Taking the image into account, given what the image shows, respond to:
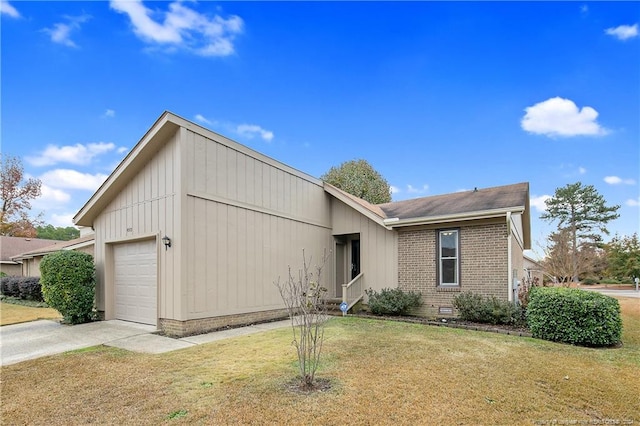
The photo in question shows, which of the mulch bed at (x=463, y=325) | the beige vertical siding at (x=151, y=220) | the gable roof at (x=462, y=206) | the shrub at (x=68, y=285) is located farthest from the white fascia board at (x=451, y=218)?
the shrub at (x=68, y=285)

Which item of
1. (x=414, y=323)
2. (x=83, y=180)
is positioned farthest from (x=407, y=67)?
(x=83, y=180)

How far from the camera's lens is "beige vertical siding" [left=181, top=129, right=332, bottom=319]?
28.0ft

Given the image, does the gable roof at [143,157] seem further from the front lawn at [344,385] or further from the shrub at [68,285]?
the front lawn at [344,385]

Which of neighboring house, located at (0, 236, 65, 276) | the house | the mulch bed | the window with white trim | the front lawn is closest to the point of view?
the front lawn

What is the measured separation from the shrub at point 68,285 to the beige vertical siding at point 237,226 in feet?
13.1

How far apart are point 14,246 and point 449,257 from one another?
108 ft

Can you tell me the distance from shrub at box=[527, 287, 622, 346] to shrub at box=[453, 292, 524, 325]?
1.37 metres

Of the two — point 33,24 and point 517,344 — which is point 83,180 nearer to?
point 33,24

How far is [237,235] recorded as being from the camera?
31.8 feet

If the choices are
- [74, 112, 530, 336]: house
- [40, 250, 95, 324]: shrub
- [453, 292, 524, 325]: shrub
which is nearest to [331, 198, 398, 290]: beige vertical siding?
[74, 112, 530, 336]: house

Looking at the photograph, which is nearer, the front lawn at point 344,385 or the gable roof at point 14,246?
the front lawn at point 344,385

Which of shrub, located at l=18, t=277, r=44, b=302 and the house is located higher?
the house

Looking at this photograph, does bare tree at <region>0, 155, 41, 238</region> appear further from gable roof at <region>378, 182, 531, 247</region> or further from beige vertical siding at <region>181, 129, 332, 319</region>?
gable roof at <region>378, 182, 531, 247</region>

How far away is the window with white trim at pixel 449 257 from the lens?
35.2 ft
